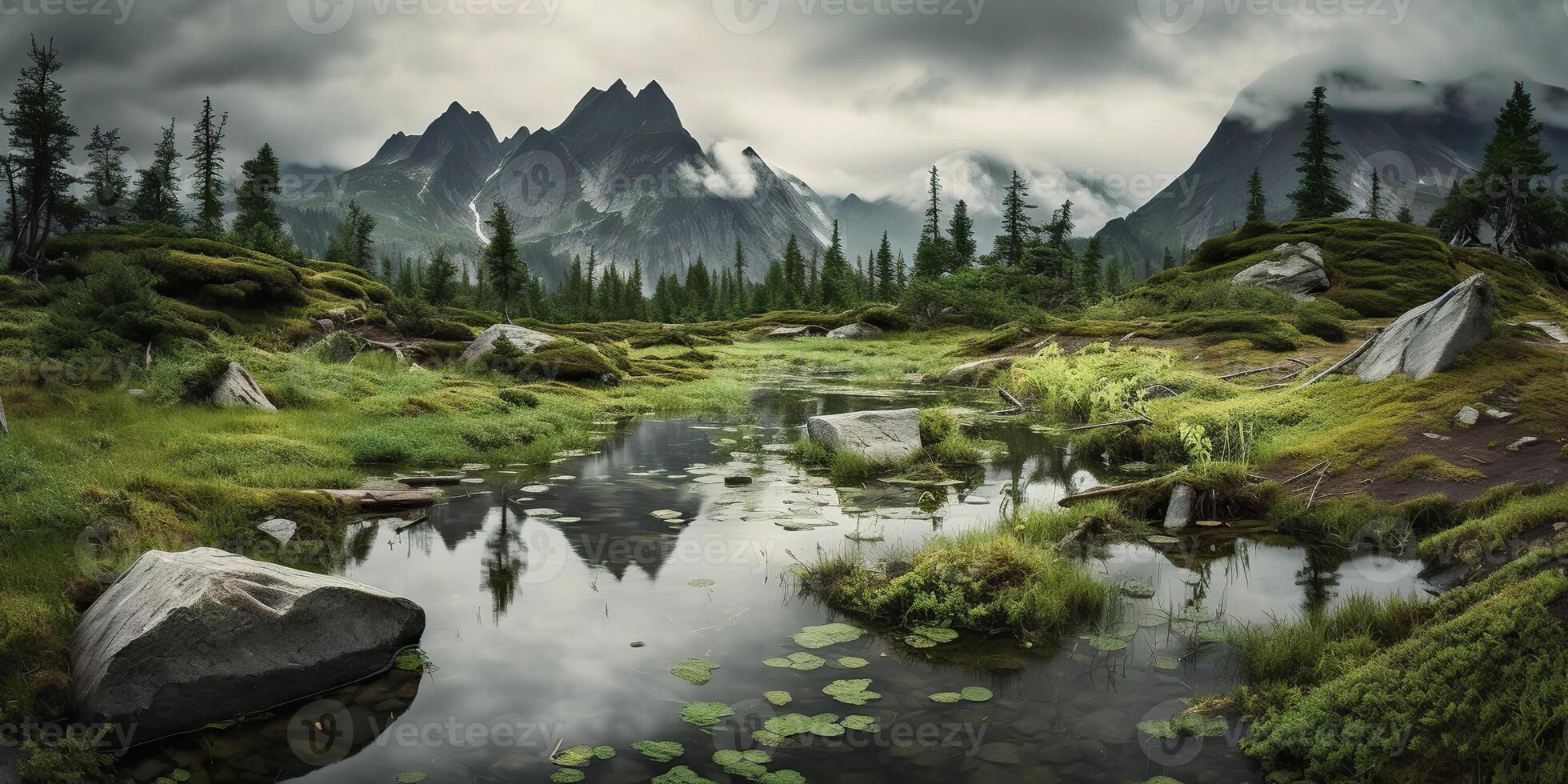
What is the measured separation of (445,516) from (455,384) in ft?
36.6

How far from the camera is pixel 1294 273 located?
1517 inches

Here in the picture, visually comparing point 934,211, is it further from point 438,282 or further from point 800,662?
point 800,662

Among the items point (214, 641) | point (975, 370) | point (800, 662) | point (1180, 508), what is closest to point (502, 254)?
point (975, 370)

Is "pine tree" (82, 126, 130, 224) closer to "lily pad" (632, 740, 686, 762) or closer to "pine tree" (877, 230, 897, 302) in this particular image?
"lily pad" (632, 740, 686, 762)

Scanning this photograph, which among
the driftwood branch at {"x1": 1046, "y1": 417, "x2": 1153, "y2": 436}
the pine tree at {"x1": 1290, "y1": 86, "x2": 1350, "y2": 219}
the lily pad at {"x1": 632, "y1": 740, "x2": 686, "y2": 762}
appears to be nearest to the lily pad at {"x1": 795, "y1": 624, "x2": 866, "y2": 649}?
the lily pad at {"x1": 632, "y1": 740, "x2": 686, "y2": 762}

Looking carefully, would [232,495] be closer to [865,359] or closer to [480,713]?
[480,713]

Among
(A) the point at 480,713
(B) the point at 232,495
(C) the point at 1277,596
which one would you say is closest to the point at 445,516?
(B) the point at 232,495

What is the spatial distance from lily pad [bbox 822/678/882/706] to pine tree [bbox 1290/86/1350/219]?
2839 inches

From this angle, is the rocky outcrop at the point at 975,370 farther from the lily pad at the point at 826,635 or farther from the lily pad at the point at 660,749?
the lily pad at the point at 660,749

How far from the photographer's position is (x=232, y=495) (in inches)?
324

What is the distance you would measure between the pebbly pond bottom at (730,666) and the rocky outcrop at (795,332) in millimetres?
52095

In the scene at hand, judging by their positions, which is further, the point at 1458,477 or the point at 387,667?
the point at 1458,477

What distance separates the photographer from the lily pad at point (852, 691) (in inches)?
205
